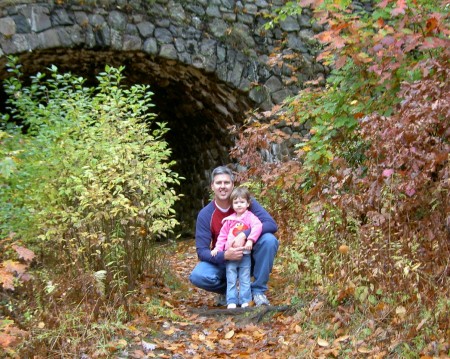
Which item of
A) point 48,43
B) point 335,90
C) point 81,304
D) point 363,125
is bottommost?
point 81,304

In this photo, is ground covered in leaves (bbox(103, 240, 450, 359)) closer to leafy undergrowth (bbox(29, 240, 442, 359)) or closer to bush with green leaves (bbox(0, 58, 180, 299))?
leafy undergrowth (bbox(29, 240, 442, 359))

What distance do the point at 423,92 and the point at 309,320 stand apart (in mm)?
1487

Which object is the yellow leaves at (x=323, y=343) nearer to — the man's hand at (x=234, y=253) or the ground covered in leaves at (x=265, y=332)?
the ground covered in leaves at (x=265, y=332)

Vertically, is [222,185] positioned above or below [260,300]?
above

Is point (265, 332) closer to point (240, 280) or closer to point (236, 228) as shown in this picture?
point (240, 280)

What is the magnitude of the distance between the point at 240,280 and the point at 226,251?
26 centimetres

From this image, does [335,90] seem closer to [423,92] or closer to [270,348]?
[423,92]

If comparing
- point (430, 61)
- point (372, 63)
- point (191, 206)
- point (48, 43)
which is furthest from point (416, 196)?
point (191, 206)

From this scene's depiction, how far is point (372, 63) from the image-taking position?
4.85m

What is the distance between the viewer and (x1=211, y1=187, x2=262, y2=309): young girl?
4527mm

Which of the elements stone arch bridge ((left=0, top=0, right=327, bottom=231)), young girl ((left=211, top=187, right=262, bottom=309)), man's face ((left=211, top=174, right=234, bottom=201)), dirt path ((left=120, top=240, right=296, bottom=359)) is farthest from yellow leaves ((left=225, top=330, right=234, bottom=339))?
Result: stone arch bridge ((left=0, top=0, right=327, bottom=231))

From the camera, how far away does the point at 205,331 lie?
416cm

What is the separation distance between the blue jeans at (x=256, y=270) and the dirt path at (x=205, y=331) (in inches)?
7.9

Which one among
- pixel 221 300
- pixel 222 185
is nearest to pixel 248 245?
pixel 222 185
